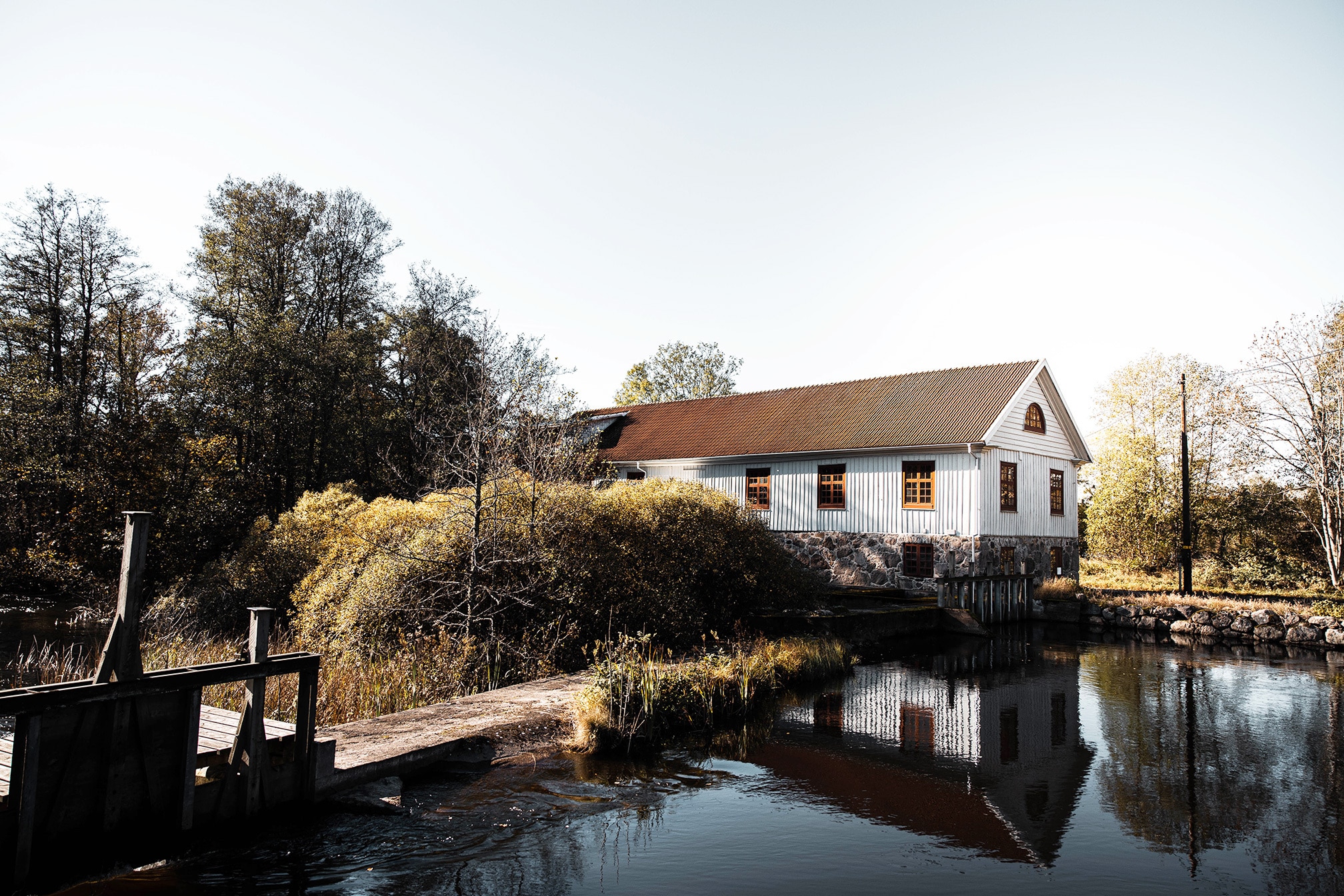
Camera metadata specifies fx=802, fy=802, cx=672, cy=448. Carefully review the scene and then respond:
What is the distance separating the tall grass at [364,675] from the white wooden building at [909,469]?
12861mm

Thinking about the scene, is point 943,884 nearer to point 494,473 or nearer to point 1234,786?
point 1234,786

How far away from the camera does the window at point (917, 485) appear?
21609 mm

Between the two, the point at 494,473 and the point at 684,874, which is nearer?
the point at 684,874

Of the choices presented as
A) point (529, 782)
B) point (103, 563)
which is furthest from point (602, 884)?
point (103, 563)

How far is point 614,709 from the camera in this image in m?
8.35

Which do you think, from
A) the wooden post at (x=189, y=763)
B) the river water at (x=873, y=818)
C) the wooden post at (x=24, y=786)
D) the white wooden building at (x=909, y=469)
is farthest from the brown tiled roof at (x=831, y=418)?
the wooden post at (x=24, y=786)

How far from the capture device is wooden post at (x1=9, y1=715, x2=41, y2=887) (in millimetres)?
4613

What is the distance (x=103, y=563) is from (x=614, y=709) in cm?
1635

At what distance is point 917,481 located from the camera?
21.9 m

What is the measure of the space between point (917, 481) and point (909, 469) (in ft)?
1.40

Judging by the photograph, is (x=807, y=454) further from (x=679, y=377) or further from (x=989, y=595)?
(x=679, y=377)

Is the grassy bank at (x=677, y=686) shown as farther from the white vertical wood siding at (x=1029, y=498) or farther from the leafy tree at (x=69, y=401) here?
the leafy tree at (x=69, y=401)

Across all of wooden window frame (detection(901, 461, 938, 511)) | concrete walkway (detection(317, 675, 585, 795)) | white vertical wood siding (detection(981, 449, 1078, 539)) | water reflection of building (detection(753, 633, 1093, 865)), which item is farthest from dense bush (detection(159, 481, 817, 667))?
white vertical wood siding (detection(981, 449, 1078, 539))

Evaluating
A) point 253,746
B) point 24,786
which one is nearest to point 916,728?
point 253,746
